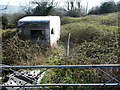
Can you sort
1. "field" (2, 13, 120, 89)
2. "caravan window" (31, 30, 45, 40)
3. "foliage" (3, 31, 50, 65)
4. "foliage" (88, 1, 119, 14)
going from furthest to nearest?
"foliage" (88, 1, 119, 14) → "caravan window" (31, 30, 45, 40) → "foliage" (3, 31, 50, 65) → "field" (2, 13, 120, 89)

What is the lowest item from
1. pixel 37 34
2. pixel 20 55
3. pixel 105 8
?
pixel 20 55

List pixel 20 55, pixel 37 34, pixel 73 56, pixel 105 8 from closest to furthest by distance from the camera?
pixel 73 56 < pixel 20 55 < pixel 37 34 < pixel 105 8

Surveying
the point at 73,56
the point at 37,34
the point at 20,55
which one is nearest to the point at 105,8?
the point at 37,34

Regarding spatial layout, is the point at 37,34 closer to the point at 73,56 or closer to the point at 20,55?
the point at 20,55

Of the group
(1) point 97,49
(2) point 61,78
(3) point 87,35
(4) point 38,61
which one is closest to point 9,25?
(3) point 87,35

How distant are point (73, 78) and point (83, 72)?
32 cm

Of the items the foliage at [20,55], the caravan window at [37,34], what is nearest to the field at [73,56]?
the foliage at [20,55]

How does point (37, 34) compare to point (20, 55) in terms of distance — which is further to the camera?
point (37, 34)

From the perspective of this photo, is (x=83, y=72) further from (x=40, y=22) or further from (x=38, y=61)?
(x=40, y=22)

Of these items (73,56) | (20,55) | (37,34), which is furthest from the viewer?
(37,34)

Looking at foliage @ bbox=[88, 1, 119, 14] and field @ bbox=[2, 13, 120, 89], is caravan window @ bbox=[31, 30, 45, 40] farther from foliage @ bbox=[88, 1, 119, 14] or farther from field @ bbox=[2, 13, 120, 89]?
foliage @ bbox=[88, 1, 119, 14]

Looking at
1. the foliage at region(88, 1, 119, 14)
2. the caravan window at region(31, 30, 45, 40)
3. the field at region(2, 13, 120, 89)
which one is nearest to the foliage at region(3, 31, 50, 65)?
the field at region(2, 13, 120, 89)

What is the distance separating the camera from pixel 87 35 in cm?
820

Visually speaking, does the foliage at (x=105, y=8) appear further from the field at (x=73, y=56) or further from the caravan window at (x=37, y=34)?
the caravan window at (x=37, y=34)
